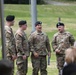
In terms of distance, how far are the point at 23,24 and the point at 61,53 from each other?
1.56m

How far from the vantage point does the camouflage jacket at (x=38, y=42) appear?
1042 centimetres

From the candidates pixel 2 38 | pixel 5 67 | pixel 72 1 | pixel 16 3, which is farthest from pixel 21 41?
pixel 72 1

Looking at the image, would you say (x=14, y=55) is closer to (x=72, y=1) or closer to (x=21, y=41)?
→ (x=21, y=41)

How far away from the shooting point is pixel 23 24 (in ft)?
32.6

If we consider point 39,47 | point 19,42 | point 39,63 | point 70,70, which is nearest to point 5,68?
point 70,70

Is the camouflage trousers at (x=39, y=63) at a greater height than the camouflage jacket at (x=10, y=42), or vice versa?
the camouflage jacket at (x=10, y=42)

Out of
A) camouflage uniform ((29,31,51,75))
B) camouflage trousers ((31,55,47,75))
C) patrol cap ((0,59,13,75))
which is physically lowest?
camouflage trousers ((31,55,47,75))

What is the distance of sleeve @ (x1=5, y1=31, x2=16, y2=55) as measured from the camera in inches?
380

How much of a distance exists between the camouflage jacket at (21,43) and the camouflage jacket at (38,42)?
11.1 inches

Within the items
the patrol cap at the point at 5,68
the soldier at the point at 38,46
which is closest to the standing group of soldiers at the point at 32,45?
the soldier at the point at 38,46

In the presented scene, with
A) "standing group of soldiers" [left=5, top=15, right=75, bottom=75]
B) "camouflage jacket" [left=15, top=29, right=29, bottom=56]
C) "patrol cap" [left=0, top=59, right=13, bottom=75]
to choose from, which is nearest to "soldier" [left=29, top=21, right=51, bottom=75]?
"standing group of soldiers" [left=5, top=15, right=75, bottom=75]

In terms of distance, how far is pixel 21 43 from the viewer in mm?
9992

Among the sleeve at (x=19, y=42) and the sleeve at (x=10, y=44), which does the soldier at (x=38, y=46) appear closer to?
the sleeve at (x=19, y=42)

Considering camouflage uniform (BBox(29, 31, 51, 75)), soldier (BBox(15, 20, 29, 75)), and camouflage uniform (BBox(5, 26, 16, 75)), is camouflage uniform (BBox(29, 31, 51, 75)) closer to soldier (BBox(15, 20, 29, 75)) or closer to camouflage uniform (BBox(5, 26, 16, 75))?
soldier (BBox(15, 20, 29, 75))
